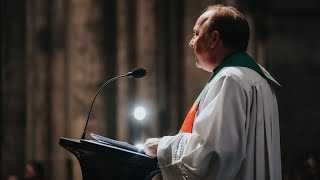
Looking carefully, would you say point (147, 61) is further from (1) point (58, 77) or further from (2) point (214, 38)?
(2) point (214, 38)

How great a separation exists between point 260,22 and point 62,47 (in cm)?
255

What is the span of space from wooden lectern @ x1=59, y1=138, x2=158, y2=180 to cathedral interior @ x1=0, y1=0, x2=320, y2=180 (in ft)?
11.6

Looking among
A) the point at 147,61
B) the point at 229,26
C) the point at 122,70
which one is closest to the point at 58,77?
the point at 122,70

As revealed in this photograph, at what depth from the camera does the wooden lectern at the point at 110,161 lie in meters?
2.72

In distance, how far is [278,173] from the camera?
2752 millimetres

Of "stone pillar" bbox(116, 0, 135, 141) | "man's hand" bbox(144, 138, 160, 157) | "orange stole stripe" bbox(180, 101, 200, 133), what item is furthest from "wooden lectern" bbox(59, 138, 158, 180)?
"stone pillar" bbox(116, 0, 135, 141)

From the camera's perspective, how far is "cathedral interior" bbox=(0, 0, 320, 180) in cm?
697

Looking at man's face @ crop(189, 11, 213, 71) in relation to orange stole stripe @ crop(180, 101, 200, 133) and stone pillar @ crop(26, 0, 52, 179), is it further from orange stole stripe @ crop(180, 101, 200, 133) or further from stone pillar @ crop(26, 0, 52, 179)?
stone pillar @ crop(26, 0, 52, 179)

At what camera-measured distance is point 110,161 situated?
276 centimetres

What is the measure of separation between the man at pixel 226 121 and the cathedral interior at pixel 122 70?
11.0 feet

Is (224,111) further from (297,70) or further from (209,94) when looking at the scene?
(297,70)

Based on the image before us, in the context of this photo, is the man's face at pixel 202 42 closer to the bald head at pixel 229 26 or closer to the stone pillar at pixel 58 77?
the bald head at pixel 229 26

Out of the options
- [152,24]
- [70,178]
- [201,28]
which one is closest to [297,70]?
[152,24]

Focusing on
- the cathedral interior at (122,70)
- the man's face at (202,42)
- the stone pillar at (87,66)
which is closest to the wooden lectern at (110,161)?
the man's face at (202,42)
